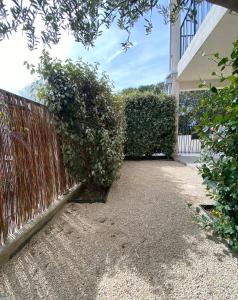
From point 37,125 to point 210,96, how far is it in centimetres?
241

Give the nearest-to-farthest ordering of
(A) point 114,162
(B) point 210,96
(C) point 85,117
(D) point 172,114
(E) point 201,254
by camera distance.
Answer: (B) point 210,96, (E) point 201,254, (C) point 85,117, (A) point 114,162, (D) point 172,114

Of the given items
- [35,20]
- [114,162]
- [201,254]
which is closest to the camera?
[35,20]

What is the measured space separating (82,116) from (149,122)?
6.34 m

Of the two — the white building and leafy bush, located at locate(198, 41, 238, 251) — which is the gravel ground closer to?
leafy bush, located at locate(198, 41, 238, 251)

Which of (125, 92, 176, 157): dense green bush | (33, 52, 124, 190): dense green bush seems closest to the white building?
(125, 92, 176, 157): dense green bush

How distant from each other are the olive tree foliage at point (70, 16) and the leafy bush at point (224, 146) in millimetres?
921

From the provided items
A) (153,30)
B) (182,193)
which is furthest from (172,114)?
(153,30)

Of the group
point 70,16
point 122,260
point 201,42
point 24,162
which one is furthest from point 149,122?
point 70,16

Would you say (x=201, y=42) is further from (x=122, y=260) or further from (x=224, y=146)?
(x=122, y=260)

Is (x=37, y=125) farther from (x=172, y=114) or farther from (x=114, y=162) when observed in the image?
(x=172, y=114)

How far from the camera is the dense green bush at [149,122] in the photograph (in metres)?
10.6

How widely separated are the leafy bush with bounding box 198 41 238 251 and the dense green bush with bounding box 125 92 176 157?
7.47m

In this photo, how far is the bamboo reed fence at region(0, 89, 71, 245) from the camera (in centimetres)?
281

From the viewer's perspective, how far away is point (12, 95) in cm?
303
